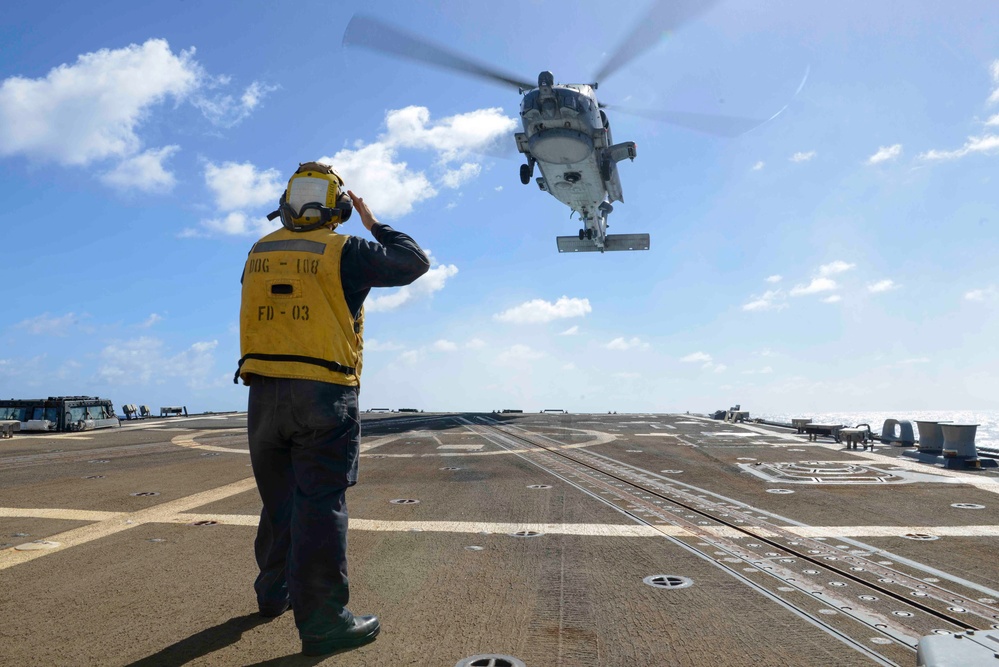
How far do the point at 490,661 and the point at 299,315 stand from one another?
2.10m

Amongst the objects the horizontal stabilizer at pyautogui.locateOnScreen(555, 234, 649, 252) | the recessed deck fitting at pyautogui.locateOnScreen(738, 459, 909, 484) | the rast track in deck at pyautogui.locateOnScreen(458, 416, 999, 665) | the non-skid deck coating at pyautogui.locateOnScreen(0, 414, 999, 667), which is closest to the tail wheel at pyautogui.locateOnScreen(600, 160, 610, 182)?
the horizontal stabilizer at pyautogui.locateOnScreen(555, 234, 649, 252)

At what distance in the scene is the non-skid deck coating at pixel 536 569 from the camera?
3135 mm

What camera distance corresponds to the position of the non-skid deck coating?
123 inches

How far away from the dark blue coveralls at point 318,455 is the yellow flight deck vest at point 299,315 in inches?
3.0

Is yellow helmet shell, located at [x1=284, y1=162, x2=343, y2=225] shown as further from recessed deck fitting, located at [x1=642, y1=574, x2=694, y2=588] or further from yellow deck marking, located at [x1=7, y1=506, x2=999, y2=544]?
yellow deck marking, located at [x1=7, y1=506, x2=999, y2=544]

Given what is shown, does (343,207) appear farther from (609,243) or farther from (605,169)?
(609,243)

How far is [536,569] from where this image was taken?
14.9 ft

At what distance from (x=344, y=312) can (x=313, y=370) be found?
0.38 meters

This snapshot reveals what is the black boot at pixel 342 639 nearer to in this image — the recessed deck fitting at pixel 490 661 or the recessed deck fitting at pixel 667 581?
the recessed deck fitting at pixel 490 661

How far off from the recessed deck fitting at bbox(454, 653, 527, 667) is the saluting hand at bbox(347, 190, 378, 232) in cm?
253

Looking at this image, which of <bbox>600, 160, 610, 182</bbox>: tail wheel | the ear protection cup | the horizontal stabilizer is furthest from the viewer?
the horizontal stabilizer

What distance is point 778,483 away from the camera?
31.1ft

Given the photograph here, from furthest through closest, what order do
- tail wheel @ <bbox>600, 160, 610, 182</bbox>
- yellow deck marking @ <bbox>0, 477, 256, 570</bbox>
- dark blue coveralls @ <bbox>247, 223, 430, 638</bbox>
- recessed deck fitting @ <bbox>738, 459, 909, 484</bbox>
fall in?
1. tail wheel @ <bbox>600, 160, 610, 182</bbox>
2. recessed deck fitting @ <bbox>738, 459, 909, 484</bbox>
3. yellow deck marking @ <bbox>0, 477, 256, 570</bbox>
4. dark blue coveralls @ <bbox>247, 223, 430, 638</bbox>

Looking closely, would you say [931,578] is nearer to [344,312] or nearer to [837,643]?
[837,643]
